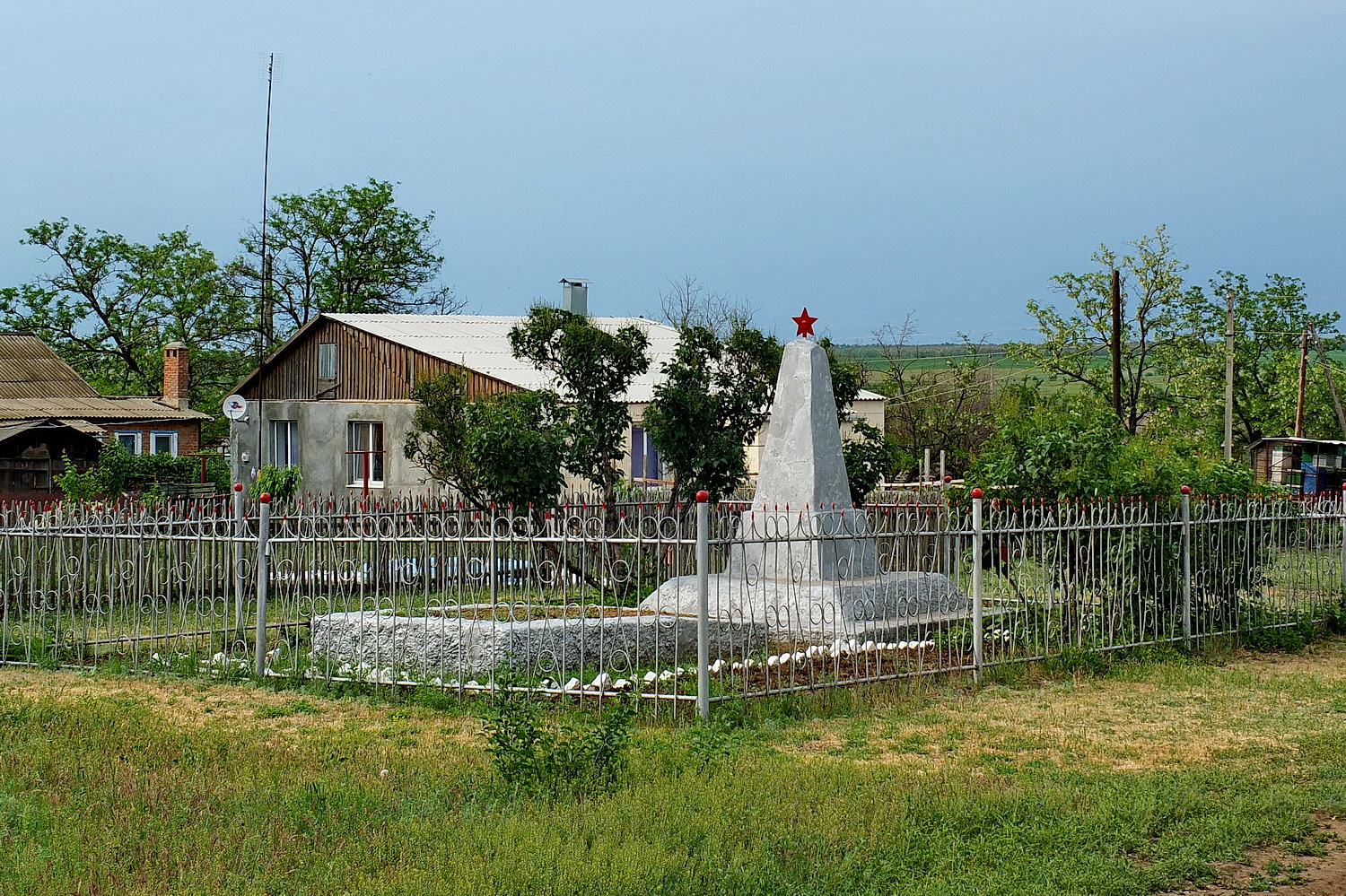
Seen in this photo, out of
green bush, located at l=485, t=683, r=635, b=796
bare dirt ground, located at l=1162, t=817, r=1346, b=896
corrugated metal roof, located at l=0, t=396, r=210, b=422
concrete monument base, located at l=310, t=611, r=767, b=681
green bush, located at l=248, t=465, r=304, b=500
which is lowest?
bare dirt ground, located at l=1162, t=817, r=1346, b=896

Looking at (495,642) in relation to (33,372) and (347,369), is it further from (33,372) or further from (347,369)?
(33,372)

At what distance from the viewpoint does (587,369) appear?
612 inches

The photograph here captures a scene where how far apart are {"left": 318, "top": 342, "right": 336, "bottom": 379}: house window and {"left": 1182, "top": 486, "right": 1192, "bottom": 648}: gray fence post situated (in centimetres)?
2536

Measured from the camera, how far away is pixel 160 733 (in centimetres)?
843

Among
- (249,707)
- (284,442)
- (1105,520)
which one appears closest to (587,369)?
(1105,520)

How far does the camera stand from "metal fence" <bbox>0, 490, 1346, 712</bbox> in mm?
10000

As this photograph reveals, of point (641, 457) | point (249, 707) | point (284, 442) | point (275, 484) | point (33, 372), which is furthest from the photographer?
point (33, 372)

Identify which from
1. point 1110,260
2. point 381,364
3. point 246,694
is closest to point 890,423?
point 1110,260

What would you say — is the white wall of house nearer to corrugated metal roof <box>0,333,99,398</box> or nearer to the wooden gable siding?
the wooden gable siding

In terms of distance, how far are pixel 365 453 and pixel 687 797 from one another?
26480mm

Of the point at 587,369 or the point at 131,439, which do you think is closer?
the point at 587,369

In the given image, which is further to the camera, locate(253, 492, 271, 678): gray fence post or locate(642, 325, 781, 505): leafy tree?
locate(642, 325, 781, 505): leafy tree

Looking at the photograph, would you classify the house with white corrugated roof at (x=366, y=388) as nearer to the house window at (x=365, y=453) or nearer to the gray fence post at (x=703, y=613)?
the house window at (x=365, y=453)

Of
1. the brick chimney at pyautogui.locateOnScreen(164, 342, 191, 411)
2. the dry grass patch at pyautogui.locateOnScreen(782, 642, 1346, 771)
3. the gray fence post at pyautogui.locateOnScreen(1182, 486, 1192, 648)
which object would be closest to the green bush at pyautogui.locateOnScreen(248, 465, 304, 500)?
the gray fence post at pyautogui.locateOnScreen(1182, 486, 1192, 648)
